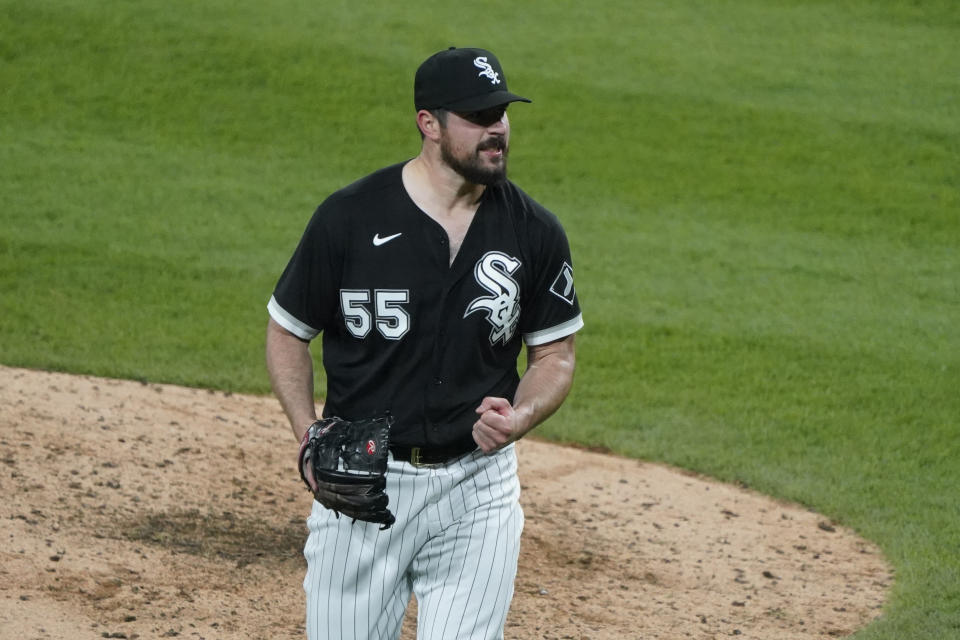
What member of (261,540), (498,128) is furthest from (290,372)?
(261,540)

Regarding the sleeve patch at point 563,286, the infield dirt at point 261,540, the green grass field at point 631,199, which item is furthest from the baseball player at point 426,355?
the green grass field at point 631,199

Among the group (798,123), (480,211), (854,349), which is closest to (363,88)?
(798,123)

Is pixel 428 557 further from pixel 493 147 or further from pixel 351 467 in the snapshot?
pixel 493 147

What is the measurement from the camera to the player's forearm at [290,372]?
13.1 ft

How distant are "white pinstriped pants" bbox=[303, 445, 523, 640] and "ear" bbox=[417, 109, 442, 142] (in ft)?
3.15

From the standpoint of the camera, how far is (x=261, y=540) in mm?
6504

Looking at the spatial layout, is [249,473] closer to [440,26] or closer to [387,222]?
[387,222]

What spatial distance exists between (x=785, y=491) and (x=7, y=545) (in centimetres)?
426

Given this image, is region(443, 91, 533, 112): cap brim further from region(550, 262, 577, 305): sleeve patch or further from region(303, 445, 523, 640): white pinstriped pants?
region(303, 445, 523, 640): white pinstriped pants

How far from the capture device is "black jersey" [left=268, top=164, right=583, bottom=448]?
3879mm

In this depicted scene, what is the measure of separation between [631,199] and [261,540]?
7.85 metres

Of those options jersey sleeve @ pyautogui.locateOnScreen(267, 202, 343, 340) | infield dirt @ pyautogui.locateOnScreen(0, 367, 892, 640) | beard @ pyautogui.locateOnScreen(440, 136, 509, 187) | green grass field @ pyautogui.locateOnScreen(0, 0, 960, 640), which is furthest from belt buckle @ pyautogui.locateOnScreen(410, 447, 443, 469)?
green grass field @ pyautogui.locateOnScreen(0, 0, 960, 640)

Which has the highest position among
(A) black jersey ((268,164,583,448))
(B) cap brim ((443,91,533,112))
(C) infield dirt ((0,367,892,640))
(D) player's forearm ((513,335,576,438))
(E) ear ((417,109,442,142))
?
(B) cap brim ((443,91,533,112))

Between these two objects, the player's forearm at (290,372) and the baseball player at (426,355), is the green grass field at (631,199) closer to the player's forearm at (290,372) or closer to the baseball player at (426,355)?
the baseball player at (426,355)
